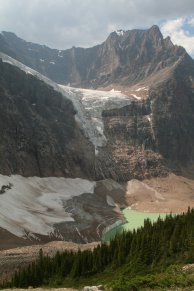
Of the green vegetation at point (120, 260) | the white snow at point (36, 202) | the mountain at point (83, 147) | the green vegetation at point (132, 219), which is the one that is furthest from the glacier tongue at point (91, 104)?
the green vegetation at point (120, 260)

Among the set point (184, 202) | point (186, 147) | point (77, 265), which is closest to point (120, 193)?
point (184, 202)

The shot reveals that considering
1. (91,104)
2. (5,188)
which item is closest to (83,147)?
(91,104)

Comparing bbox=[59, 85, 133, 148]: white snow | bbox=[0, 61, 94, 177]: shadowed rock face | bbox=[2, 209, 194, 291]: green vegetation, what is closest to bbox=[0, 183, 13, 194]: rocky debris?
bbox=[0, 61, 94, 177]: shadowed rock face

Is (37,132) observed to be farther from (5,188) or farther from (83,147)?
(5,188)

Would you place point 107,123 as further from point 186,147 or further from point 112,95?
point 186,147

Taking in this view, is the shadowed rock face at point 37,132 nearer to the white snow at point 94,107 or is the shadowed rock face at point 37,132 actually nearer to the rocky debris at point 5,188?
the white snow at point 94,107

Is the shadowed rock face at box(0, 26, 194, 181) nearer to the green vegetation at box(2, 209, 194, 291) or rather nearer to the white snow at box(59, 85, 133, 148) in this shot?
the white snow at box(59, 85, 133, 148)
